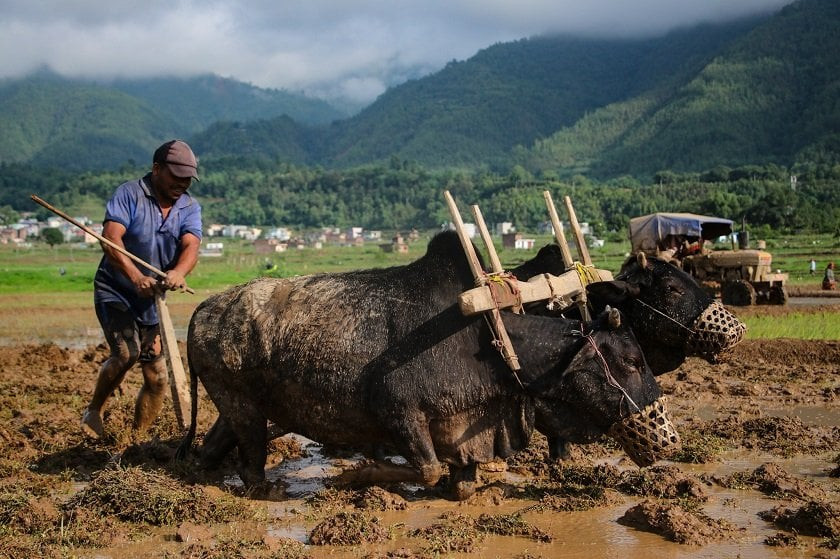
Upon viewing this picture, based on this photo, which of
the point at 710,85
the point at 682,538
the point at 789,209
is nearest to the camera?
the point at 682,538

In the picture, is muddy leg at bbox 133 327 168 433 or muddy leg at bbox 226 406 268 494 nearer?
muddy leg at bbox 226 406 268 494

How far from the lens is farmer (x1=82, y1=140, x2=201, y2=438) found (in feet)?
22.3

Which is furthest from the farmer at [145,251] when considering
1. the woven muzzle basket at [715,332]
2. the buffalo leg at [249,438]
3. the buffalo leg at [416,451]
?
the woven muzzle basket at [715,332]

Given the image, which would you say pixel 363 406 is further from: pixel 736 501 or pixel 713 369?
pixel 713 369

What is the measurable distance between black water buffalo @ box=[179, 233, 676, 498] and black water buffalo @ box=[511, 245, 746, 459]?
2.45 feet

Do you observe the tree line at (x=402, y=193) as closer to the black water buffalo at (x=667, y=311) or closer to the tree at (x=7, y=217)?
the tree at (x=7, y=217)

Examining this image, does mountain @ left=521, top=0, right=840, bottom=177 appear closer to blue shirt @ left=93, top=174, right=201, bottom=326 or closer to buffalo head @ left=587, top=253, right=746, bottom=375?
buffalo head @ left=587, top=253, right=746, bottom=375

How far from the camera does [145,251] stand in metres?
6.99

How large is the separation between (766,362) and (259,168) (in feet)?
523

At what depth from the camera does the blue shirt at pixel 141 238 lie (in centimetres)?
691

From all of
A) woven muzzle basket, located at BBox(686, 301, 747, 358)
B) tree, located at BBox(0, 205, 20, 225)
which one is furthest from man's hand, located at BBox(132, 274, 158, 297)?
tree, located at BBox(0, 205, 20, 225)

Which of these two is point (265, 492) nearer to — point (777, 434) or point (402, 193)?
point (777, 434)

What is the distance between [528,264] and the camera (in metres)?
7.78

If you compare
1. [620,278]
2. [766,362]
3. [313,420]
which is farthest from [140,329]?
[766,362]
